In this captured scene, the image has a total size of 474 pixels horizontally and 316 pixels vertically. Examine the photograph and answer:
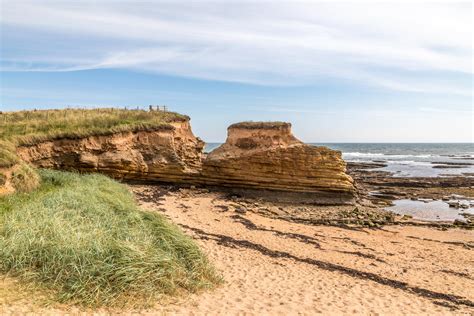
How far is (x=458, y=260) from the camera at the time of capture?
580 inches

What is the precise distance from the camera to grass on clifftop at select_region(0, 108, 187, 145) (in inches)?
905

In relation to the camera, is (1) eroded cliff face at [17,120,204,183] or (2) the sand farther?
(1) eroded cliff face at [17,120,204,183]

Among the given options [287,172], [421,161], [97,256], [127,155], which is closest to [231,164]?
[287,172]

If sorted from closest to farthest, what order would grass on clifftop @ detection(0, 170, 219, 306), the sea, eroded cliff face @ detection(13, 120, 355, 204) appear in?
grass on clifftop @ detection(0, 170, 219, 306) → eroded cliff face @ detection(13, 120, 355, 204) → the sea

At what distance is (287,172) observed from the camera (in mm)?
25016

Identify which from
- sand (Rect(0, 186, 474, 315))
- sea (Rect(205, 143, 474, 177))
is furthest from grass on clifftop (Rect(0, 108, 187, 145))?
sea (Rect(205, 143, 474, 177))

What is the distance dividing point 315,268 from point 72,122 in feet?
63.4

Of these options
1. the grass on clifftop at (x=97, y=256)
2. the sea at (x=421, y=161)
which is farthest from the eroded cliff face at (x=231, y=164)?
the sea at (x=421, y=161)

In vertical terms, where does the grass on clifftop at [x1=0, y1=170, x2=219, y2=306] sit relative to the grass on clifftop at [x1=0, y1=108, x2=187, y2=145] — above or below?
below

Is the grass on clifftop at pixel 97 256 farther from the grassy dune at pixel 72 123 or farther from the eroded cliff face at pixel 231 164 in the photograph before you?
the eroded cliff face at pixel 231 164

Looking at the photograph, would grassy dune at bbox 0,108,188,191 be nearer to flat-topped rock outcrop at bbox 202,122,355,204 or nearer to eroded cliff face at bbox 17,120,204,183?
eroded cliff face at bbox 17,120,204,183

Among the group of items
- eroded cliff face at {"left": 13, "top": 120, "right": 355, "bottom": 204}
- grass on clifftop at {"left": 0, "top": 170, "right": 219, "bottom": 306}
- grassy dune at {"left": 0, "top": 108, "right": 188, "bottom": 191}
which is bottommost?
grass on clifftop at {"left": 0, "top": 170, "right": 219, "bottom": 306}

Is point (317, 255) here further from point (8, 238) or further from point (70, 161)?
point (70, 161)

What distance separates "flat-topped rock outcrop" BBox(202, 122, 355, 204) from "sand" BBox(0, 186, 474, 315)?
16.3 feet
